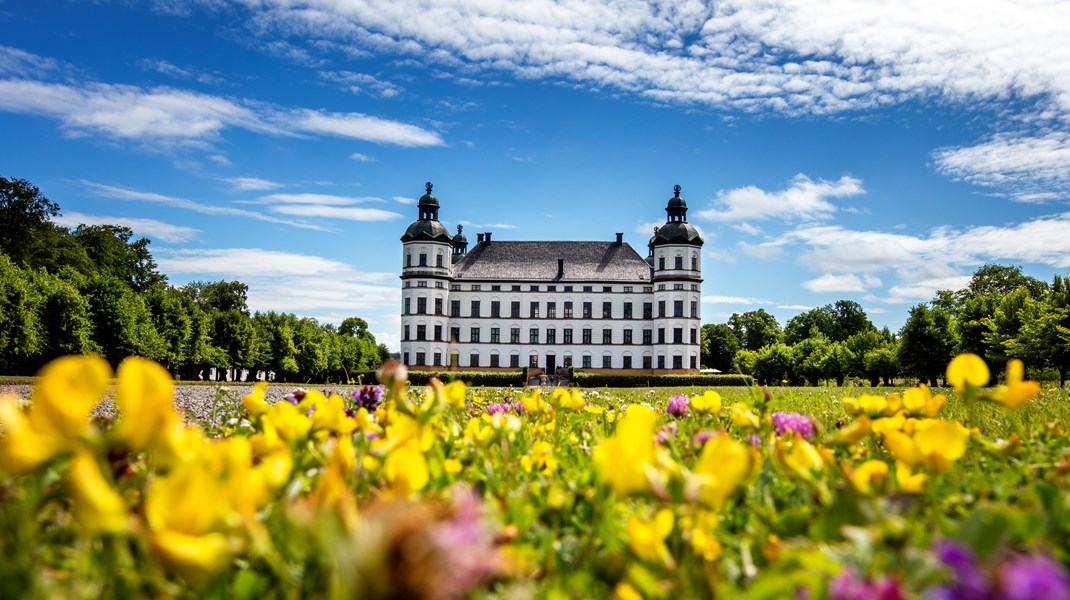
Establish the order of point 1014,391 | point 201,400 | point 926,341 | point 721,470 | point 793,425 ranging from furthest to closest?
point 926,341
point 201,400
point 793,425
point 1014,391
point 721,470

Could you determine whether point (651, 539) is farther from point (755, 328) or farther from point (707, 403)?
point (755, 328)

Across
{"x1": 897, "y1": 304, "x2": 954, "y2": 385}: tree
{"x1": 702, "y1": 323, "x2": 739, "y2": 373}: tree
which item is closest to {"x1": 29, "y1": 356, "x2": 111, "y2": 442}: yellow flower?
{"x1": 897, "y1": 304, "x2": 954, "y2": 385}: tree

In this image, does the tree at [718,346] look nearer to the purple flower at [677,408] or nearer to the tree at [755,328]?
the tree at [755,328]

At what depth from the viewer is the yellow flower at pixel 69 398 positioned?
25.7 inches

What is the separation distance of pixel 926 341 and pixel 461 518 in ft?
125

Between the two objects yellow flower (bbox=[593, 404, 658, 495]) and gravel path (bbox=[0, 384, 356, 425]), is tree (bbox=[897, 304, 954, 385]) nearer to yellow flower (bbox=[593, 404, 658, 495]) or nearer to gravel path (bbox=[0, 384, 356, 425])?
gravel path (bbox=[0, 384, 356, 425])

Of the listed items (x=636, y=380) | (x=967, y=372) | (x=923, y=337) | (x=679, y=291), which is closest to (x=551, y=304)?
(x=679, y=291)

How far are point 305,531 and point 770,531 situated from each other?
2.72ft

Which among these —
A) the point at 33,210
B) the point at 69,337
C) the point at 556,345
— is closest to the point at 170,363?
the point at 69,337

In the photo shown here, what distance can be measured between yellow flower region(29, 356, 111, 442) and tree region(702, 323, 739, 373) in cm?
7320

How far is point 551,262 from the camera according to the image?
176ft

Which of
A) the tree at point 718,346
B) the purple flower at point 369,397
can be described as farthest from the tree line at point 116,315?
the tree at point 718,346

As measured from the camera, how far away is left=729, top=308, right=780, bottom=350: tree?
7369cm

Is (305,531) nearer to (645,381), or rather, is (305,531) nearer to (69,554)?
(69,554)
